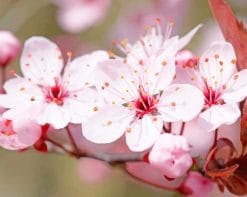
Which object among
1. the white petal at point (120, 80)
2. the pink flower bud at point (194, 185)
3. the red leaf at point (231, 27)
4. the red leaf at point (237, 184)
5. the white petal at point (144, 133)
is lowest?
the pink flower bud at point (194, 185)

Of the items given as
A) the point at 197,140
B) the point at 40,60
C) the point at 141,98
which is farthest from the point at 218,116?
the point at 40,60

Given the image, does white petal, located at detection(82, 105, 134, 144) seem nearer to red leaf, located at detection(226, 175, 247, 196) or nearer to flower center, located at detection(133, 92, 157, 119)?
flower center, located at detection(133, 92, 157, 119)

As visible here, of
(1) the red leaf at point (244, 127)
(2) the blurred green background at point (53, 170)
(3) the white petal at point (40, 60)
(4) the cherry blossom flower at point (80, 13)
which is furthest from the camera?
(4) the cherry blossom flower at point (80, 13)

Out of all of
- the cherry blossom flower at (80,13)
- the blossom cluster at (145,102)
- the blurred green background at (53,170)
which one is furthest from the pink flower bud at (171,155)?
the cherry blossom flower at (80,13)

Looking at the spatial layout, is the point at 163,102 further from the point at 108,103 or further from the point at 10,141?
the point at 10,141

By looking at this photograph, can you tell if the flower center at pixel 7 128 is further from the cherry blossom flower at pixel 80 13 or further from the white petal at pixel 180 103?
the cherry blossom flower at pixel 80 13
